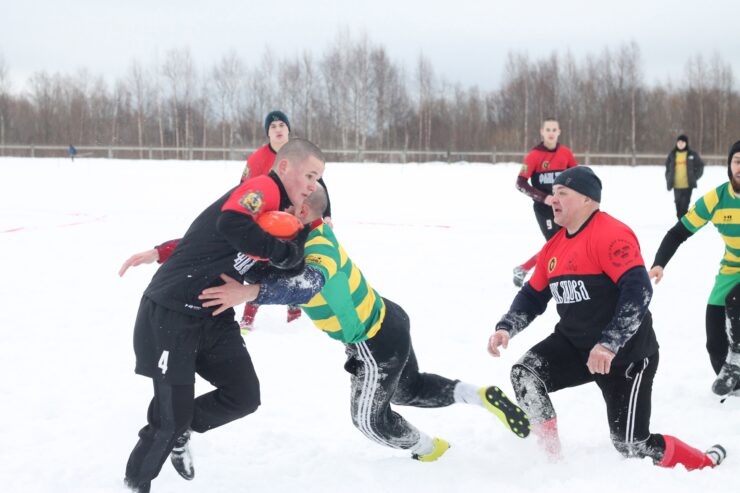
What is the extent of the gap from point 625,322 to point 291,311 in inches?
146

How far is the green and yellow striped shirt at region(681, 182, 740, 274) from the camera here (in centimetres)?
445

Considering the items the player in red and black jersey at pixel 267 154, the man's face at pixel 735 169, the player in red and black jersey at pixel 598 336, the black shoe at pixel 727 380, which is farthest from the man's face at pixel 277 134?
the black shoe at pixel 727 380

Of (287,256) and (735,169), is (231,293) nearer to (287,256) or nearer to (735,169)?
(287,256)

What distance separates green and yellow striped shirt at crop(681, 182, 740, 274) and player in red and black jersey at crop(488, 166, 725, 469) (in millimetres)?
1391

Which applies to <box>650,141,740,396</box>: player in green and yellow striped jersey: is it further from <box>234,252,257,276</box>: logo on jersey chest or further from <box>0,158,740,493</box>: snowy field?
<box>234,252,257,276</box>: logo on jersey chest

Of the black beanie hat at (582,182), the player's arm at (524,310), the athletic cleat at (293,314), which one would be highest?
the black beanie hat at (582,182)

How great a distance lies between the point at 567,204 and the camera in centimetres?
349

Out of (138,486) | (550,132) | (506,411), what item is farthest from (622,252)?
(550,132)

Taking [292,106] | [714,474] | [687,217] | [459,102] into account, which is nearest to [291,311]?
[687,217]

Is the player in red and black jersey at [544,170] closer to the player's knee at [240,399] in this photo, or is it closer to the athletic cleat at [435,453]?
the athletic cleat at [435,453]

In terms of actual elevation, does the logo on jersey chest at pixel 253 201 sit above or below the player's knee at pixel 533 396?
above

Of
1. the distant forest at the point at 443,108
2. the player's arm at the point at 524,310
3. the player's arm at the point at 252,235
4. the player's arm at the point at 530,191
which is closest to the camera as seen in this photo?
the player's arm at the point at 252,235

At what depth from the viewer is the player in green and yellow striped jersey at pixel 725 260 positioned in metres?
4.36

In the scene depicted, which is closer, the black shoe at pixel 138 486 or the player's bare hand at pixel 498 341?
the black shoe at pixel 138 486
